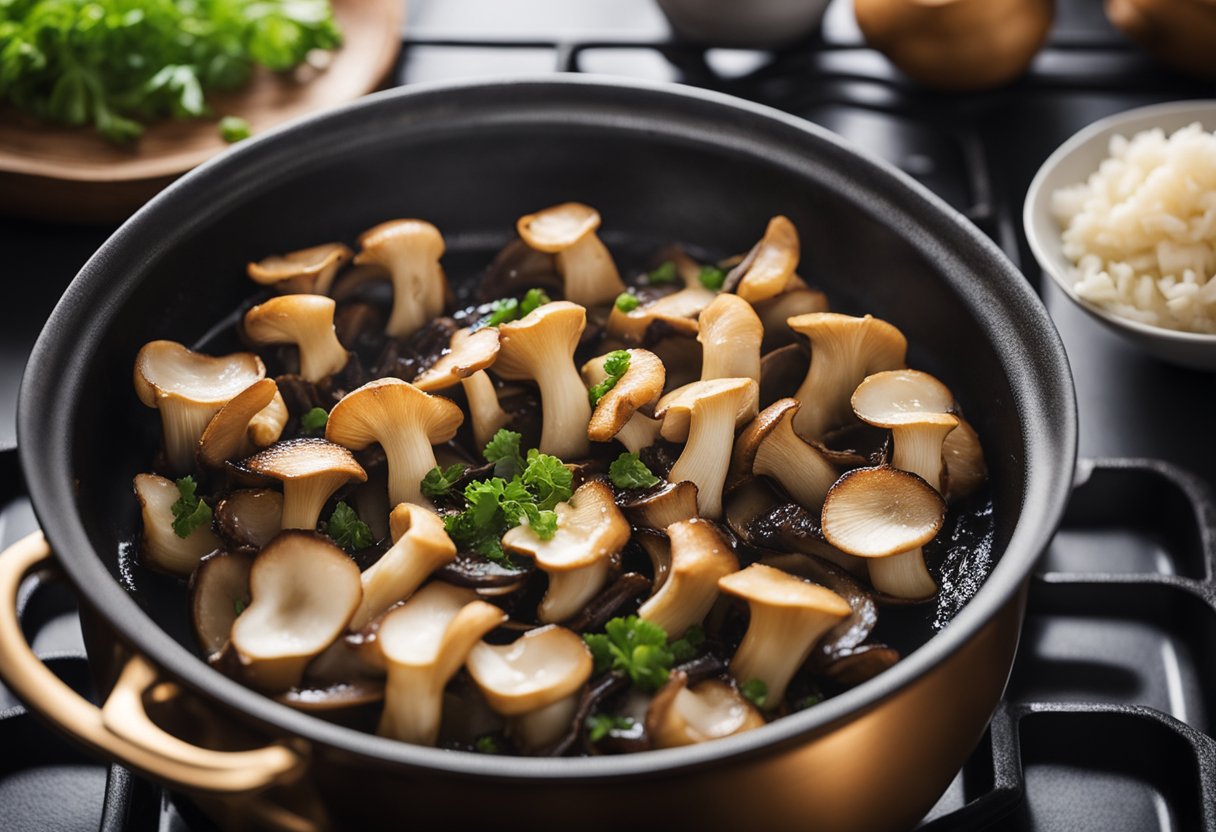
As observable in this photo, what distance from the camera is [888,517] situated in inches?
52.0

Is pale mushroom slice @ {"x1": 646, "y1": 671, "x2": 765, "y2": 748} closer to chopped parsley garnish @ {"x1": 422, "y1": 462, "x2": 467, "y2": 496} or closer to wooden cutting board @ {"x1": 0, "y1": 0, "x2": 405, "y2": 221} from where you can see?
chopped parsley garnish @ {"x1": 422, "y1": 462, "x2": 467, "y2": 496}

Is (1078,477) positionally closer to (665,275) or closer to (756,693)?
(665,275)

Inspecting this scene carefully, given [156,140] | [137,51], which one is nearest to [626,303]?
[156,140]

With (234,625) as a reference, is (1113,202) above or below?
above

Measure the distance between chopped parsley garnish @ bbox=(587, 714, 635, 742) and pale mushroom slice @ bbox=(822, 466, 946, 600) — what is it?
1.01 feet

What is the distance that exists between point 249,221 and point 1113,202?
1.32 metres

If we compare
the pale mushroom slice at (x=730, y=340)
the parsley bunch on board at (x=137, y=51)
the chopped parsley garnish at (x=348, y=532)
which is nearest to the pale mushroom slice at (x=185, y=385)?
the chopped parsley garnish at (x=348, y=532)

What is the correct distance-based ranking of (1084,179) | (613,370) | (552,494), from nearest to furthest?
(552,494)
(613,370)
(1084,179)

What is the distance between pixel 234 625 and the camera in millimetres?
1206

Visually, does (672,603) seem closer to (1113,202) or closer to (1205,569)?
(1205,569)

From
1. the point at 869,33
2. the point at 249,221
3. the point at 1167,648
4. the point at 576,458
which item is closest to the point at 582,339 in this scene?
the point at 576,458

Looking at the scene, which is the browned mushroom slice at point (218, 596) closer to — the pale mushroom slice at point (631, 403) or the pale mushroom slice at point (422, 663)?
the pale mushroom slice at point (422, 663)

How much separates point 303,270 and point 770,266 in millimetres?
637

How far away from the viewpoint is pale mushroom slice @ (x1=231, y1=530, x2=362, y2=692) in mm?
1172
